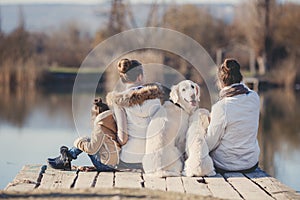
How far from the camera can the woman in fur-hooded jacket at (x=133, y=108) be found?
5.47 meters

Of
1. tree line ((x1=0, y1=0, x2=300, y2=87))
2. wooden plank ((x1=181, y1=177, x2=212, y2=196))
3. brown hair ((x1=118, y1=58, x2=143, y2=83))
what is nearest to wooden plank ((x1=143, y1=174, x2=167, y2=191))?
wooden plank ((x1=181, y1=177, x2=212, y2=196))

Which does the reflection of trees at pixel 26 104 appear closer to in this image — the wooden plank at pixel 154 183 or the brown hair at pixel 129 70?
the brown hair at pixel 129 70

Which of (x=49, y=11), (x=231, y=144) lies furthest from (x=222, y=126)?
(x=49, y=11)

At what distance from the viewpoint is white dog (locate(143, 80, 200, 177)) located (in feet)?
17.6

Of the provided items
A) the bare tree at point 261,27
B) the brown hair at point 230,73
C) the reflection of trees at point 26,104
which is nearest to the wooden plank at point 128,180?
the brown hair at point 230,73

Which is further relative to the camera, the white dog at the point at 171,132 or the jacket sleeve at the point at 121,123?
the jacket sleeve at the point at 121,123

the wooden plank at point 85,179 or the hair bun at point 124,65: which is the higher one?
the hair bun at point 124,65

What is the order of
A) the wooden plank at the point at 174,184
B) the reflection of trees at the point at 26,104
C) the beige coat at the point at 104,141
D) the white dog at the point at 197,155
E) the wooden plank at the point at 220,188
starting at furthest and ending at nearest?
1. the reflection of trees at the point at 26,104
2. the beige coat at the point at 104,141
3. the white dog at the point at 197,155
4. the wooden plank at the point at 174,184
5. the wooden plank at the point at 220,188

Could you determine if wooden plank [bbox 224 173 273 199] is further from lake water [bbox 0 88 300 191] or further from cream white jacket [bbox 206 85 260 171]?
lake water [bbox 0 88 300 191]

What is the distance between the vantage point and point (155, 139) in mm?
5410

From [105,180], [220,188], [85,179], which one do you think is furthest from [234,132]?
[85,179]

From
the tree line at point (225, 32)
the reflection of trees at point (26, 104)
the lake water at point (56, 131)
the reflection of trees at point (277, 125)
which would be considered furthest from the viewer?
the tree line at point (225, 32)

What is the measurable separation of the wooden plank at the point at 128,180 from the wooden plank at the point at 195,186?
311 mm

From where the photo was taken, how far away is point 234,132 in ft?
18.2
